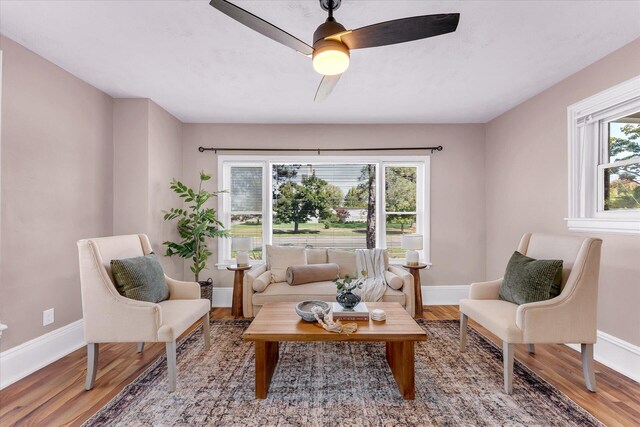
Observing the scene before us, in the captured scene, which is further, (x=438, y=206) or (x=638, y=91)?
(x=438, y=206)

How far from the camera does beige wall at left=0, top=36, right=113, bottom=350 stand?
7.80 feet

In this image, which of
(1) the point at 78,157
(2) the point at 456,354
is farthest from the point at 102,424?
(2) the point at 456,354

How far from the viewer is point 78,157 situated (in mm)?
3031

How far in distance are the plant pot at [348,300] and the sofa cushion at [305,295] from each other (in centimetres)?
81

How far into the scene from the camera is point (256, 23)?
5.23 feet

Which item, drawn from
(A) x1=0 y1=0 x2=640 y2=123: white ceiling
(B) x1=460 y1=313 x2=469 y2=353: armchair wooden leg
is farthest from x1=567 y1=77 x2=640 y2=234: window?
(B) x1=460 y1=313 x2=469 y2=353: armchair wooden leg

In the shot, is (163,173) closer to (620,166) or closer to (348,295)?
(348,295)

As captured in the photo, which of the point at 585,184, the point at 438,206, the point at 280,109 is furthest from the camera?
the point at 438,206

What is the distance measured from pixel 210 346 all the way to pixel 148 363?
53cm

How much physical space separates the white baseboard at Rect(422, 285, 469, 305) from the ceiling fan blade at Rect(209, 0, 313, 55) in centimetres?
368

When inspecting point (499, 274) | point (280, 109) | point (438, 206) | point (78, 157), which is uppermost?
point (280, 109)

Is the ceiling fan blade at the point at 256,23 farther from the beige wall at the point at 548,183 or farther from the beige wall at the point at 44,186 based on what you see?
the beige wall at the point at 548,183

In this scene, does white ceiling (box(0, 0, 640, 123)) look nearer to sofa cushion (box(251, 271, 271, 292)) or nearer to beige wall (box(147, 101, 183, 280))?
beige wall (box(147, 101, 183, 280))

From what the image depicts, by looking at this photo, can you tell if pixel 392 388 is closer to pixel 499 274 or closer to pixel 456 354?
pixel 456 354
